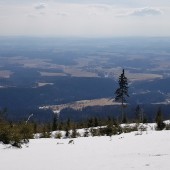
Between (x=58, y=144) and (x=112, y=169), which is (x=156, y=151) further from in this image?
(x=58, y=144)

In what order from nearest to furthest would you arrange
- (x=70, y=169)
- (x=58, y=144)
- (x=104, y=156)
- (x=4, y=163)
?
(x=70, y=169) → (x=4, y=163) → (x=104, y=156) → (x=58, y=144)

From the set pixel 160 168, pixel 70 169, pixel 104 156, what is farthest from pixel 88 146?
pixel 160 168

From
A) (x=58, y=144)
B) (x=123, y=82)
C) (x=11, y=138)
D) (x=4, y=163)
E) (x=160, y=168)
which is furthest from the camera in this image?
(x=123, y=82)

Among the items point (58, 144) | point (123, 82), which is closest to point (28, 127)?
point (58, 144)

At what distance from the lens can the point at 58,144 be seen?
19375 millimetres

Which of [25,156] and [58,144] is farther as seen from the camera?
[58,144]

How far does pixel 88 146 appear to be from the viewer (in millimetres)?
18594

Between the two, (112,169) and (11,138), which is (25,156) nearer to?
(11,138)

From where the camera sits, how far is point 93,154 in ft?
53.8

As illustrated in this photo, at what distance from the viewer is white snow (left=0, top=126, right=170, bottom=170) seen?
13789 millimetres

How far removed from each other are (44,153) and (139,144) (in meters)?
4.60

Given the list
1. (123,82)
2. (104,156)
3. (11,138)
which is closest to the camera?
(104,156)

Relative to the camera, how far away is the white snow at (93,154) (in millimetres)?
13789

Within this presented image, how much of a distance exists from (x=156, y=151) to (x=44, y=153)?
487 cm
